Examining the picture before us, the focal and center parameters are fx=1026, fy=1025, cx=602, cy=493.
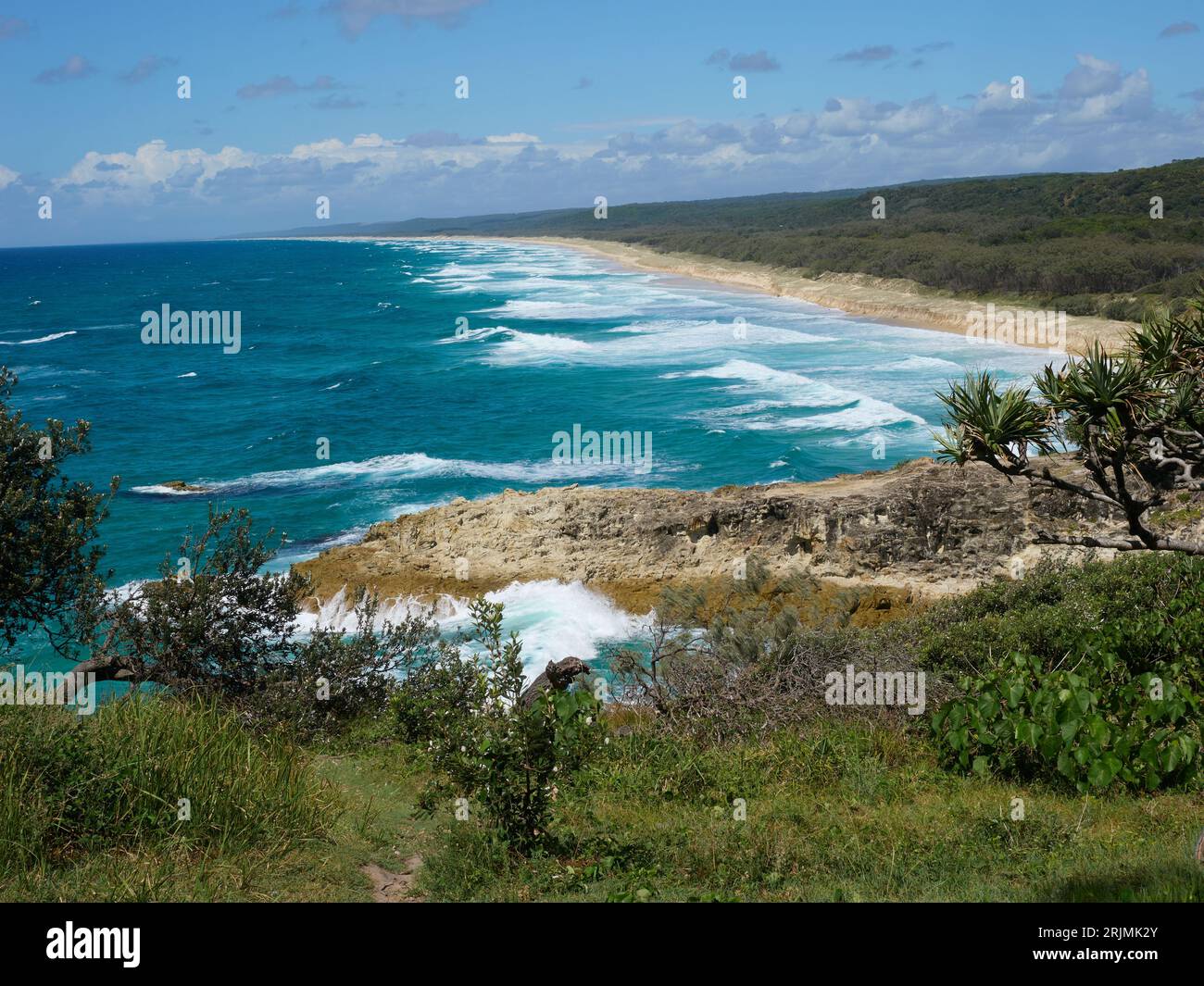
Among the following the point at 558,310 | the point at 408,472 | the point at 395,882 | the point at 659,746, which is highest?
the point at 558,310

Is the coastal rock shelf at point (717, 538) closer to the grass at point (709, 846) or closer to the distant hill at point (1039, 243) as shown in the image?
the distant hill at point (1039, 243)

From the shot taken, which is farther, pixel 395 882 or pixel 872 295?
pixel 872 295

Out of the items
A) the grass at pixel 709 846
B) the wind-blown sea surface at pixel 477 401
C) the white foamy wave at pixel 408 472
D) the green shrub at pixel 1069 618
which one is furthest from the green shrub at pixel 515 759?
the white foamy wave at pixel 408 472

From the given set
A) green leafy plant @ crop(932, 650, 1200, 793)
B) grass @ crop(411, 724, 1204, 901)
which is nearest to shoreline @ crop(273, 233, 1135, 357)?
green leafy plant @ crop(932, 650, 1200, 793)

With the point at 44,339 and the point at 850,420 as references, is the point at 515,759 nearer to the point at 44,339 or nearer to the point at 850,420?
the point at 850,420

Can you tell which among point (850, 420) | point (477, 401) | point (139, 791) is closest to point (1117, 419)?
point (139, 791)
